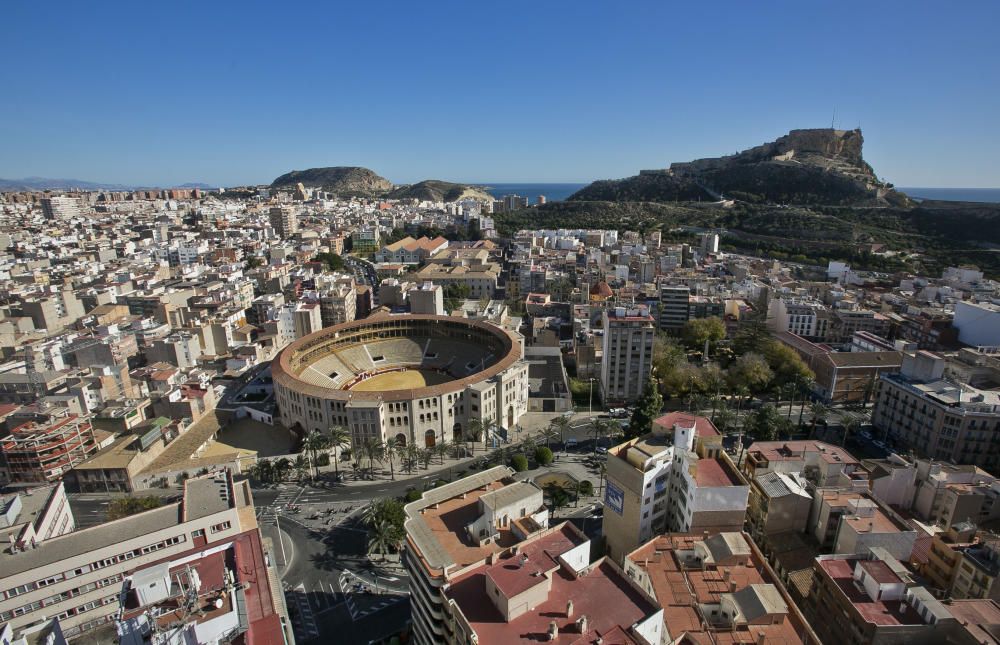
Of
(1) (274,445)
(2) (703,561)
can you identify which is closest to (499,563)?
(2) (703,561)

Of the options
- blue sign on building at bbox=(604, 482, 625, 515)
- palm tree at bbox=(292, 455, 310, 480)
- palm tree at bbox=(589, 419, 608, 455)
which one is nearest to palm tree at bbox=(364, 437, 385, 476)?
palm tree at bbox=(292, 455, 310, 480)

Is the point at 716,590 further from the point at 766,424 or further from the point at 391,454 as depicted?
the point at 391,454

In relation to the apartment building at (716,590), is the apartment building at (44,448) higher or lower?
lower

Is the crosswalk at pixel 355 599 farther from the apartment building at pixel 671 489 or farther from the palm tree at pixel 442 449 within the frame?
the apartment building at pixel 671 489

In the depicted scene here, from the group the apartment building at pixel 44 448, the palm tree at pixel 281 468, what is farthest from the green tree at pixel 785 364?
the apartment building at pixel 44 448

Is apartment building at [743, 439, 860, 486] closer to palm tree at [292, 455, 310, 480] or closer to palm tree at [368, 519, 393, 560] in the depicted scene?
palm tree at [368, 519, 393, 560]

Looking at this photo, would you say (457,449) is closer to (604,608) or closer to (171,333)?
(604,608)
